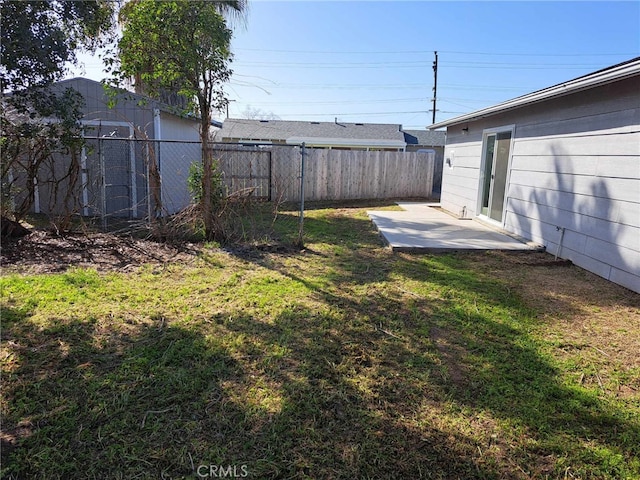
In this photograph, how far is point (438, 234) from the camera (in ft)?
24.7

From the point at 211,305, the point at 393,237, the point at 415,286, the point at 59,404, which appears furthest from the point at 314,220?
the point at 59,404

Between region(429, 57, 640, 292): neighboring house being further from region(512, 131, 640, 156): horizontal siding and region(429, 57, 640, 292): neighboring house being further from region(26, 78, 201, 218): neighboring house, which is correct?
region(26, 78, 201, 218): neighboring house

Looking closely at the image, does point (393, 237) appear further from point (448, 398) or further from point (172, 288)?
point (448, 398)

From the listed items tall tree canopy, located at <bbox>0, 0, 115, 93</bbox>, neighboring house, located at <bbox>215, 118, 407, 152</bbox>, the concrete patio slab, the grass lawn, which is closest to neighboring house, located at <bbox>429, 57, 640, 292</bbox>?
the concrete patio slab

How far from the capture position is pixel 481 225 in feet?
28.4

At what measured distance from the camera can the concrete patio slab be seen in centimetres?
641

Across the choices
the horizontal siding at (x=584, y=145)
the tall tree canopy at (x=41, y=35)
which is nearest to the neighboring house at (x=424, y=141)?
the horizontal siding at (x=584, y=145)

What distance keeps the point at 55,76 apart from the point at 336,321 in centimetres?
411

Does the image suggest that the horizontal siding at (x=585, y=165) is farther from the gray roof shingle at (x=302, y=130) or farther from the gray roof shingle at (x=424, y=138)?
the gray roof shingle at (x=424, y=138)

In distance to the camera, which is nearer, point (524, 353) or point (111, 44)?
point (524, 353)

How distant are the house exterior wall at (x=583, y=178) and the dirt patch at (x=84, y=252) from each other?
5.38 metres

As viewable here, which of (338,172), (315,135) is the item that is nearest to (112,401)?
(338,172)

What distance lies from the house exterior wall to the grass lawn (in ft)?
2.10
